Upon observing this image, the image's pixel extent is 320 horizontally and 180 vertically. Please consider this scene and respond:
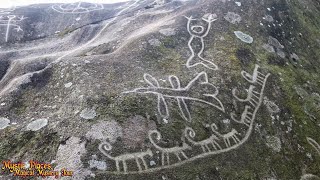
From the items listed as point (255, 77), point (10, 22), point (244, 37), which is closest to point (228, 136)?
point (255, 77)

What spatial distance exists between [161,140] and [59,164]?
265cm

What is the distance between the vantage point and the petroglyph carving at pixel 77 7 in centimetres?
2288

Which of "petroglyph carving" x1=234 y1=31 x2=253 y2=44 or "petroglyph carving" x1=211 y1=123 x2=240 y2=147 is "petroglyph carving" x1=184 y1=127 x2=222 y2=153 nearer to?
"petroglyph carving" x1=211 y1=123 x2=240 y2=147

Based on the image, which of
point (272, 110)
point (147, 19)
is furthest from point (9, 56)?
point (272, 110)

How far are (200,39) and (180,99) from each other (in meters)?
3.84

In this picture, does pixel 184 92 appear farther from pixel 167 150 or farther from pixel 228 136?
pixel 167 150

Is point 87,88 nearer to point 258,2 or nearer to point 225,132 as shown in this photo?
point 225,132

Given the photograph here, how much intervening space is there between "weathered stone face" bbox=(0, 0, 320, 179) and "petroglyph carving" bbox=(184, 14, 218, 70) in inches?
1.6

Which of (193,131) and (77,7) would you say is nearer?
(193,131)

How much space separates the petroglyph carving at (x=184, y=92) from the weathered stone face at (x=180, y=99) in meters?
0.03

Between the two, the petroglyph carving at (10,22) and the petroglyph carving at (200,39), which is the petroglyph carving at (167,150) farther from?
the petroglyph carving at (10,22)

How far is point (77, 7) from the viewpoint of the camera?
23.3 m

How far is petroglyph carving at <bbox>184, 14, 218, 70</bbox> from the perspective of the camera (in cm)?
1326

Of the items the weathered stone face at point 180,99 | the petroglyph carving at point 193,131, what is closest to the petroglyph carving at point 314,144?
the weathered stone face at point 180,99
